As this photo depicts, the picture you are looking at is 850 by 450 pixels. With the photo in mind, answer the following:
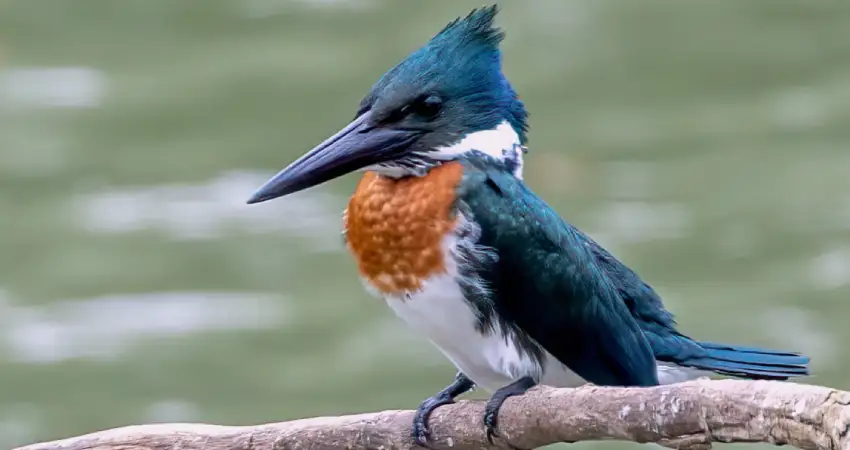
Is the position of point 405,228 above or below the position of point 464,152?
below

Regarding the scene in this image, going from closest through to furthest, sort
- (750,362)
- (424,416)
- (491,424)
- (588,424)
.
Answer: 1. (588,424)
2. (491,424)
3. (424,416)
4. (750,362)

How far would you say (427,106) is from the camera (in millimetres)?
2285

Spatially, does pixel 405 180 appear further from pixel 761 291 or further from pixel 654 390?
pixel 761 291

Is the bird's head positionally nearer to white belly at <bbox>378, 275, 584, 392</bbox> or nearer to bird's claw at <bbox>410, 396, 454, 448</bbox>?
white belly at <bbox>378, 275, 584, 392</bbox>

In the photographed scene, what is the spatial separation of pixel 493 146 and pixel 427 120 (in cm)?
11

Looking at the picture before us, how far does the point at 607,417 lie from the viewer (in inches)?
73.5

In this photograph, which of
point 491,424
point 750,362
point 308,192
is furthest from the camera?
point 308,192

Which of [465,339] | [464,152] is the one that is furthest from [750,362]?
[464,152]

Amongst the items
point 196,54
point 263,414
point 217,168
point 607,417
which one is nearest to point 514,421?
point 607,417

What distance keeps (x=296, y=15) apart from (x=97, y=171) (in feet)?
3.28

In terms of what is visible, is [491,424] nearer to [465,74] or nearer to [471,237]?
[471,237]

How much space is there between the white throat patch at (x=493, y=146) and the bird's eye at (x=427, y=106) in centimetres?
6

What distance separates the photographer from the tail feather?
2.29 meters

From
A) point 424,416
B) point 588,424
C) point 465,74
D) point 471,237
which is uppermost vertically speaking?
point 465,74
